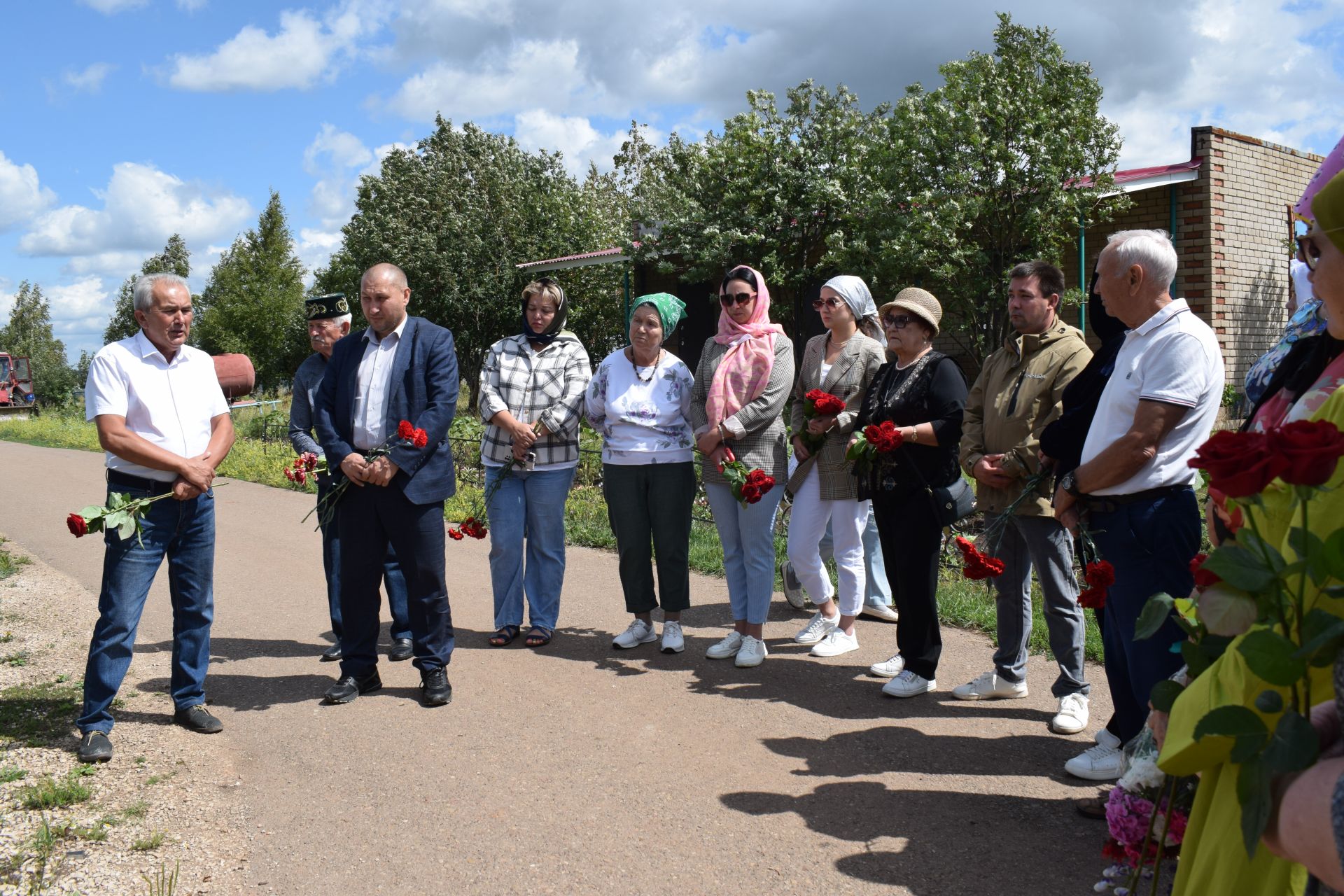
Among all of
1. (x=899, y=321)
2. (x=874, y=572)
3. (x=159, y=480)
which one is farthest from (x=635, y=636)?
(x=159, y=480)

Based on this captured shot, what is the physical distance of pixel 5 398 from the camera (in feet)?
143

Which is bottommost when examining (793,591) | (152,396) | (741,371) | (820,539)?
(793,591)

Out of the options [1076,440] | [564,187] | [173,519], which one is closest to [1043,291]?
[1076,440]

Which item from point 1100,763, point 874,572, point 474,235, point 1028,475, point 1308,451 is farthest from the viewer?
point 474,235

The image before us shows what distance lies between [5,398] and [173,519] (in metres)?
46.5

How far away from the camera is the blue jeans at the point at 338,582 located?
Answer: 6.29 metres

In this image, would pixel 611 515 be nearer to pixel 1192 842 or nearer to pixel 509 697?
pixel 509 697

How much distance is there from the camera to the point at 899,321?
535 cm

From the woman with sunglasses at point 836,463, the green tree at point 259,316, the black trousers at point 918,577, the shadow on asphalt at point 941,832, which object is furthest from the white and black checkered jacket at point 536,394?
the green tree at point 259,316

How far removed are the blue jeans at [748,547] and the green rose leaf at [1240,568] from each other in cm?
429

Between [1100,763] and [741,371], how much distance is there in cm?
283

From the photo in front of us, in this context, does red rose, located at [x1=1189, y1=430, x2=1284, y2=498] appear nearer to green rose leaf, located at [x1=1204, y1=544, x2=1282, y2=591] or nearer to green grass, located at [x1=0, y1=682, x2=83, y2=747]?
green rose leaf, located at [x1=1204, y1=544, x2=1282, y2=591]

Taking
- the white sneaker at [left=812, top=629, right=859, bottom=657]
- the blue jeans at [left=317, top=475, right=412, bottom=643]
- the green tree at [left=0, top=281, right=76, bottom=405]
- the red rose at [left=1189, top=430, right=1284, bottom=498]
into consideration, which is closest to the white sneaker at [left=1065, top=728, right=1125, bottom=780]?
the white sneaker at [left=812, top=629, right=859, bottom=657]

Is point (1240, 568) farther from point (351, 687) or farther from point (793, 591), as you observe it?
point (793, 591)
